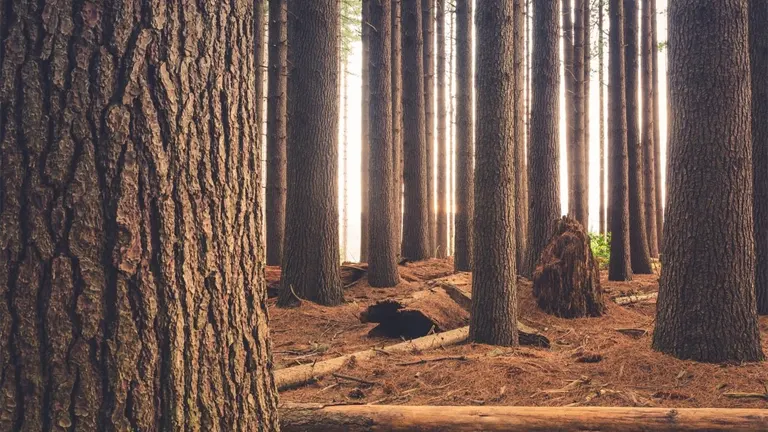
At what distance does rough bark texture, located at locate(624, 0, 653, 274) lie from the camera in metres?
12.5

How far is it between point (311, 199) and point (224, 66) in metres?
7.13

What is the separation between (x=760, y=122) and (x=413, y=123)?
758cm

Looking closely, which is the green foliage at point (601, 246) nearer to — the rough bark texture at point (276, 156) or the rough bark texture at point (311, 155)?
the rough bark texture at point (276, 156)

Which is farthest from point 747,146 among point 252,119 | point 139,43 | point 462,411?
point 139,43

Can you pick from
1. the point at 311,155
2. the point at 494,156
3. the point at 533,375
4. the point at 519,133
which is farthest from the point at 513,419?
the point at 519,133

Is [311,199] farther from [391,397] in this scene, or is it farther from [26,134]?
[26,134]

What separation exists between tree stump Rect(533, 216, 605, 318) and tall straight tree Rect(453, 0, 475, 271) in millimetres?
4453

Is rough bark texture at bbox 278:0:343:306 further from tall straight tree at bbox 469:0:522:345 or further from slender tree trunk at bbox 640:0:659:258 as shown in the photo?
slender tree trunk at bbox 640:0:659:258

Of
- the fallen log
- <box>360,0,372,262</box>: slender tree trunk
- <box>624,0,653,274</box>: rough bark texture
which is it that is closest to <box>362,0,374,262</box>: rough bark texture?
<box>360,0,372,262</box>: slender tree trunk

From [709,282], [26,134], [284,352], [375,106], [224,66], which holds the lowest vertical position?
[284,352]

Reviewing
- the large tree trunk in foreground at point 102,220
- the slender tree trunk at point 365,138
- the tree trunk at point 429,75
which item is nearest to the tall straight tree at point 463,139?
the tree trunk at point 429,75

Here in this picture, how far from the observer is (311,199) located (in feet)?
30.9

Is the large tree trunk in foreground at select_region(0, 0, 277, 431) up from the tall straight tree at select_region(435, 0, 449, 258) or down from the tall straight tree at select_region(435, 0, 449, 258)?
down

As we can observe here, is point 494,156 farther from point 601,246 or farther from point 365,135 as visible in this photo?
point 601,246
